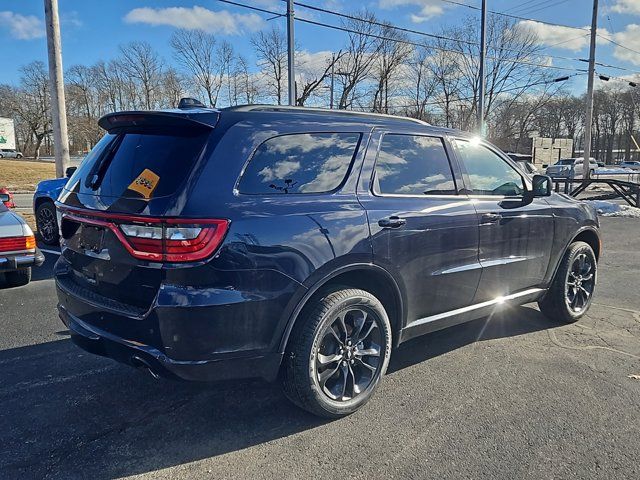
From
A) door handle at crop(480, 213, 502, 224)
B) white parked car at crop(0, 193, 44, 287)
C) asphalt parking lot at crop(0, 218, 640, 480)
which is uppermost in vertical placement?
door handle at crop(480, 213, 502, 224)

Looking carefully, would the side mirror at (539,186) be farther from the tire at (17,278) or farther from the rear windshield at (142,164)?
the tire at (17,278)

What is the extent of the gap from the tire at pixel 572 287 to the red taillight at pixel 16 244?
5.55 meters

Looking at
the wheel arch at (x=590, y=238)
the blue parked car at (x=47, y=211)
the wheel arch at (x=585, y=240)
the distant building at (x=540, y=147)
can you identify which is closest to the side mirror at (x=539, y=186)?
the wheel arch at (x=585, y=240)

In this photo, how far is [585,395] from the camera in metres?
3.30

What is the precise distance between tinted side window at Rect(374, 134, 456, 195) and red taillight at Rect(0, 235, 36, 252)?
14.4 ft

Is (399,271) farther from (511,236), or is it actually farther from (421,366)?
(511,236)

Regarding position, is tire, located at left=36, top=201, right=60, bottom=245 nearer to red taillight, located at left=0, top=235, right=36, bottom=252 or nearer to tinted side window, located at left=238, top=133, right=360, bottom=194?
red taillight, located at left=0, top=235, right=36, bottom=252

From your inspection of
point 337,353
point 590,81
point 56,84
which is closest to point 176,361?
point 337,353

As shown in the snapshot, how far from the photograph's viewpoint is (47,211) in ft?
28.1

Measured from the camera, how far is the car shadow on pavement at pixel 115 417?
2578 millimetres

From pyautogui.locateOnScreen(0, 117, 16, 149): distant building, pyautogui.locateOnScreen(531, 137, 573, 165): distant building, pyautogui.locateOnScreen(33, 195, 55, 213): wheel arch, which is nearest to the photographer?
pyautogui.locateOnScreen(33, 195, 55, 213): wheel arch

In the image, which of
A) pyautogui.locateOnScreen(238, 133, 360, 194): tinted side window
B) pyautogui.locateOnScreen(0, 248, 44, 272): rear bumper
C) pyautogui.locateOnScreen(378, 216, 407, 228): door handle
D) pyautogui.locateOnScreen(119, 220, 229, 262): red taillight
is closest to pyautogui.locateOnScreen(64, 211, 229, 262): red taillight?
pyautogui.locateOnScreen(119, 220, 229, 262): red taillight

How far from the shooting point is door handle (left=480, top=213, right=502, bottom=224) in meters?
3.73

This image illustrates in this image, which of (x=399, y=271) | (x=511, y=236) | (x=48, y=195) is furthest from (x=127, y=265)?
(x=48, y=195)
